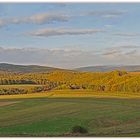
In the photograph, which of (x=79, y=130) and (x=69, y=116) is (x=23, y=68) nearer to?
(x=69, y=116)

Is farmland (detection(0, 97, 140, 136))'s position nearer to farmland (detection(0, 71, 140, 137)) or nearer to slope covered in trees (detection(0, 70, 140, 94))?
farmland (detection(0, 71, 140, 137))

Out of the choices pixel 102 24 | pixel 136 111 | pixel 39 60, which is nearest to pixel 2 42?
pixel 39 60

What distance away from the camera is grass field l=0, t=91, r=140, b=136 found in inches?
410

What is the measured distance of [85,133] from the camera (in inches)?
411

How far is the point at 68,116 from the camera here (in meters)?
10.5

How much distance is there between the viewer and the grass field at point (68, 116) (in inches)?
410

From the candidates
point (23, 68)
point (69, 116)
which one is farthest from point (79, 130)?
point (23, 68)

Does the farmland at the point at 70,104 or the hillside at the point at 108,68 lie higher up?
the hillside at the point at 108,68

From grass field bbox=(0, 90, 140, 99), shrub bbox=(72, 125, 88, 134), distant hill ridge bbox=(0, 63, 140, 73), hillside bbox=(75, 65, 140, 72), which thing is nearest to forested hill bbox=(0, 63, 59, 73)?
distant hill ridge bbox=(0, 63, 140, 73)

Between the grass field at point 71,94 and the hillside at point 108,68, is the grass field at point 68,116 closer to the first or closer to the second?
the grass field at point 71,94

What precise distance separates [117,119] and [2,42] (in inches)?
71.5

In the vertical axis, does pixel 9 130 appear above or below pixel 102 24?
below

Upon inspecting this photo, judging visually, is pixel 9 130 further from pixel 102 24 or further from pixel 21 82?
pixel 102 24

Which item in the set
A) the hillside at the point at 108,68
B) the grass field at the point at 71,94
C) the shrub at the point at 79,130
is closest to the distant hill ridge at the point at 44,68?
the hillside at the point at 108,68
